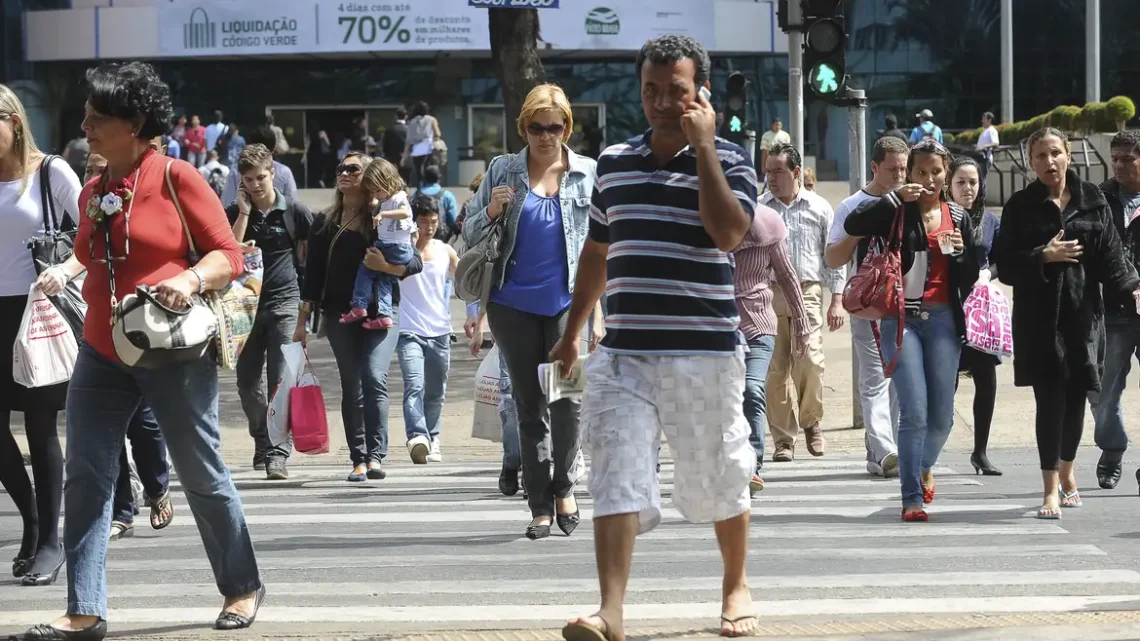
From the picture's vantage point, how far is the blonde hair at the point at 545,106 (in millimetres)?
7410

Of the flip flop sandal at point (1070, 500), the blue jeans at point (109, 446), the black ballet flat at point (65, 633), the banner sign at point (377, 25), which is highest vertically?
the banner sign at point (377, 25)

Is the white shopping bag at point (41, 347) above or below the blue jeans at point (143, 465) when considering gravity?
above

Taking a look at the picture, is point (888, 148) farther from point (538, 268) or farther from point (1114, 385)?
point (538, 268)

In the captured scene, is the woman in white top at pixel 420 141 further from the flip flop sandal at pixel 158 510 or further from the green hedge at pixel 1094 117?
the flip flop sandal at pixel 158 510

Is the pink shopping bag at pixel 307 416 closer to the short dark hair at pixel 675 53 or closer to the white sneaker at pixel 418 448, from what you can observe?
the white sneaker at pixel 418 448

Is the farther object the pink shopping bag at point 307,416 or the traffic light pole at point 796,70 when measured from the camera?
the traffic light pole at point 796,70

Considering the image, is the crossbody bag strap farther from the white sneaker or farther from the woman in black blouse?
the white sneaker

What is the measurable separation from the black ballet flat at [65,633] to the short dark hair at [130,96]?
1.55 meters

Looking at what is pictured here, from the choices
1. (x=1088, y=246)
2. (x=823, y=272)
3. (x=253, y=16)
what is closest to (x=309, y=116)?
(x=253, y=16)

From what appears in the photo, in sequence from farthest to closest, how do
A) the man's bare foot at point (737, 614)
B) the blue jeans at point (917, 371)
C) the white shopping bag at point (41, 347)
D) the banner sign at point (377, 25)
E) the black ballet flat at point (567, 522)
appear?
the banner sign at point (377, 25)
the blue jeans at point (917, 371)
the black ballet flat at point (567, 522)
the white shopping bag at point (41, 347)
the man's bare foot at point (737, 614)

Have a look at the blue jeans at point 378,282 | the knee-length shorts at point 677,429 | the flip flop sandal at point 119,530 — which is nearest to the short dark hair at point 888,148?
the blue jeans at point 378,282

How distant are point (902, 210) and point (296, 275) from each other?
4.04 m

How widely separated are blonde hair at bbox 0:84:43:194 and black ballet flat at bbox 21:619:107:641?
199 centimetres

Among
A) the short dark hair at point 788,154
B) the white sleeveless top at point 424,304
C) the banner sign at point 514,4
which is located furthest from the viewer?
the banner sign at point 514,4
